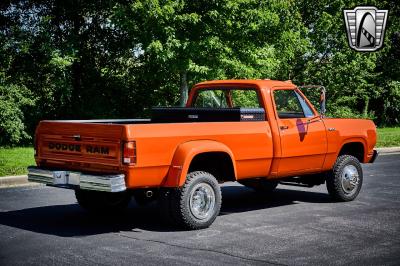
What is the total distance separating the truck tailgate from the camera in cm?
695

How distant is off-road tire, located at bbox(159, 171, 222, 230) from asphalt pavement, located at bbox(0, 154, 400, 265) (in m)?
0.12

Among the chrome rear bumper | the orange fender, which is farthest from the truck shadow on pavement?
the orange fender

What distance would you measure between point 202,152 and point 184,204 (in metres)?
0.66

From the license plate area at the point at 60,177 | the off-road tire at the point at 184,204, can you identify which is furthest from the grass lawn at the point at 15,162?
the off-road tire at the point at 184,204

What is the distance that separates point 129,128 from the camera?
22.3 feet

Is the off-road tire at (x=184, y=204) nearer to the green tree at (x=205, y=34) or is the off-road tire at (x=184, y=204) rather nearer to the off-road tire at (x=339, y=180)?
the off-road tire at (x=339, y=180)

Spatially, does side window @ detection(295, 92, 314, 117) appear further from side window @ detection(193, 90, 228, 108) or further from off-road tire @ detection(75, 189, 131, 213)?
off-road tire @ detection(75, 189, 131, 213)

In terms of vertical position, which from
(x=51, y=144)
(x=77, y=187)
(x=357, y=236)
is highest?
(x=51, y=144)

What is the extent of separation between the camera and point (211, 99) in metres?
9.75

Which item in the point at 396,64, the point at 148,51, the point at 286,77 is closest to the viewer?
the point at 148,51

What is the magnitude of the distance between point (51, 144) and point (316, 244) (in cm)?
353

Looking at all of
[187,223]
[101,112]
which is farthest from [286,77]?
[187,223]

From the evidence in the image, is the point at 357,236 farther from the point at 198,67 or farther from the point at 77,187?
the point at 198,67

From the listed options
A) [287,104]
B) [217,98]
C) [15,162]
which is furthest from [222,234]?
[15,162]
